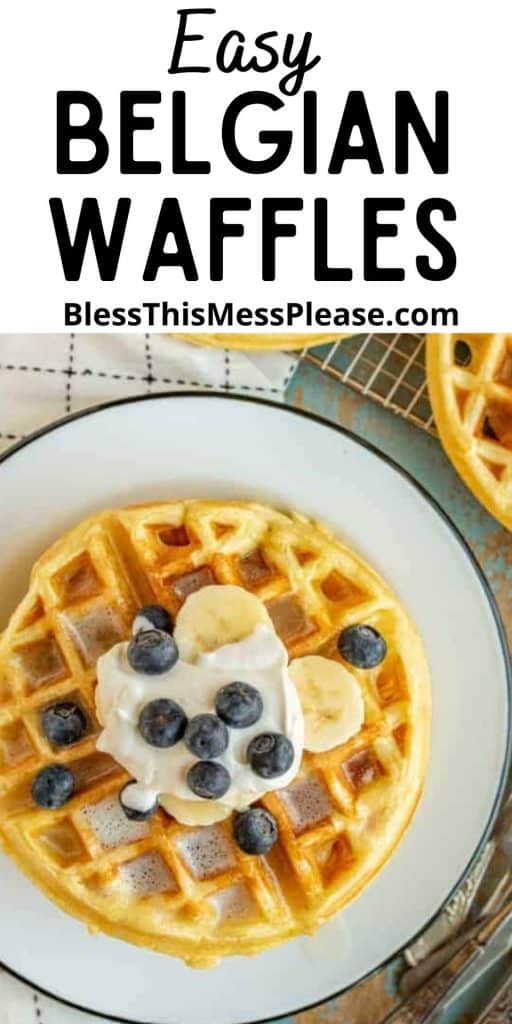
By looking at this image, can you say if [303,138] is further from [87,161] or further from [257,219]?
[87,161]

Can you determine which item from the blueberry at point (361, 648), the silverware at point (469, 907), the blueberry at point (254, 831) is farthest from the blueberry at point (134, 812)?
the silverware at point (469, 907)

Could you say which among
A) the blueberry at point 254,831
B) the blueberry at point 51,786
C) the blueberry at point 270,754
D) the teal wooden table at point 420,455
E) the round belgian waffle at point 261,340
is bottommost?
the blueberry at point 254,831

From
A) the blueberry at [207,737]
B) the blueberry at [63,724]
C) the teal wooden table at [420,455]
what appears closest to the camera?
the blueberry at [207,737]

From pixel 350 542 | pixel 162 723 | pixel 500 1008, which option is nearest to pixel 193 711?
pixel 162 723

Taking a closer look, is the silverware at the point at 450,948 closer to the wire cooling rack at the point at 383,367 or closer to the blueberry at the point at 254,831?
the blueberry at the point at 254,831

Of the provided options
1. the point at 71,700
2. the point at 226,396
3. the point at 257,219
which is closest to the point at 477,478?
the point at 226,396
